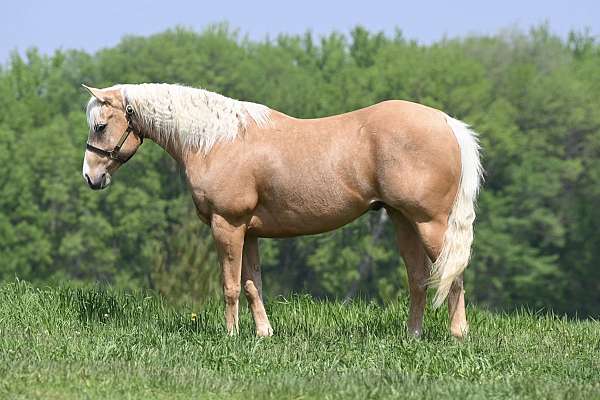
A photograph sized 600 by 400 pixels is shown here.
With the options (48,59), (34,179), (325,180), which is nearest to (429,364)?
(325,180)

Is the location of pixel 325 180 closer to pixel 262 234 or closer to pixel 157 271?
pixel 262 234

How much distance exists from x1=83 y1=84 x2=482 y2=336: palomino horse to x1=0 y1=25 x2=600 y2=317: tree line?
40115mm

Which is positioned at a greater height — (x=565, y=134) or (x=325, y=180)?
(x=325, y=180)

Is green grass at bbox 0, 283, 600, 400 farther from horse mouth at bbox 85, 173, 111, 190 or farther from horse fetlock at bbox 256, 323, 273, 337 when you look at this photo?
horse mouth at bbox 85, 173, 111, 190

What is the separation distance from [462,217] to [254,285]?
184cm

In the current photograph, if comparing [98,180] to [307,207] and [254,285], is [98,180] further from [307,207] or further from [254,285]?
[307,207]

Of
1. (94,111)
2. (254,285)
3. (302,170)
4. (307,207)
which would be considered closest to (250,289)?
(254,285)

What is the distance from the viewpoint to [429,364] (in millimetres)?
7238

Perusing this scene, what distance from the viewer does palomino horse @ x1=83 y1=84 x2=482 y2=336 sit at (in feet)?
27.3

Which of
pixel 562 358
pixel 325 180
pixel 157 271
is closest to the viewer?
pixel 562 358

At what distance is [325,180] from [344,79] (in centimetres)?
4784

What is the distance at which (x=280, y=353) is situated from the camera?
765cm

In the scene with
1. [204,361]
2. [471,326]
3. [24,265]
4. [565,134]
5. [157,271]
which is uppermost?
[204,361]

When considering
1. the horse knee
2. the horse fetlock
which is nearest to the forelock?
the horse knee
